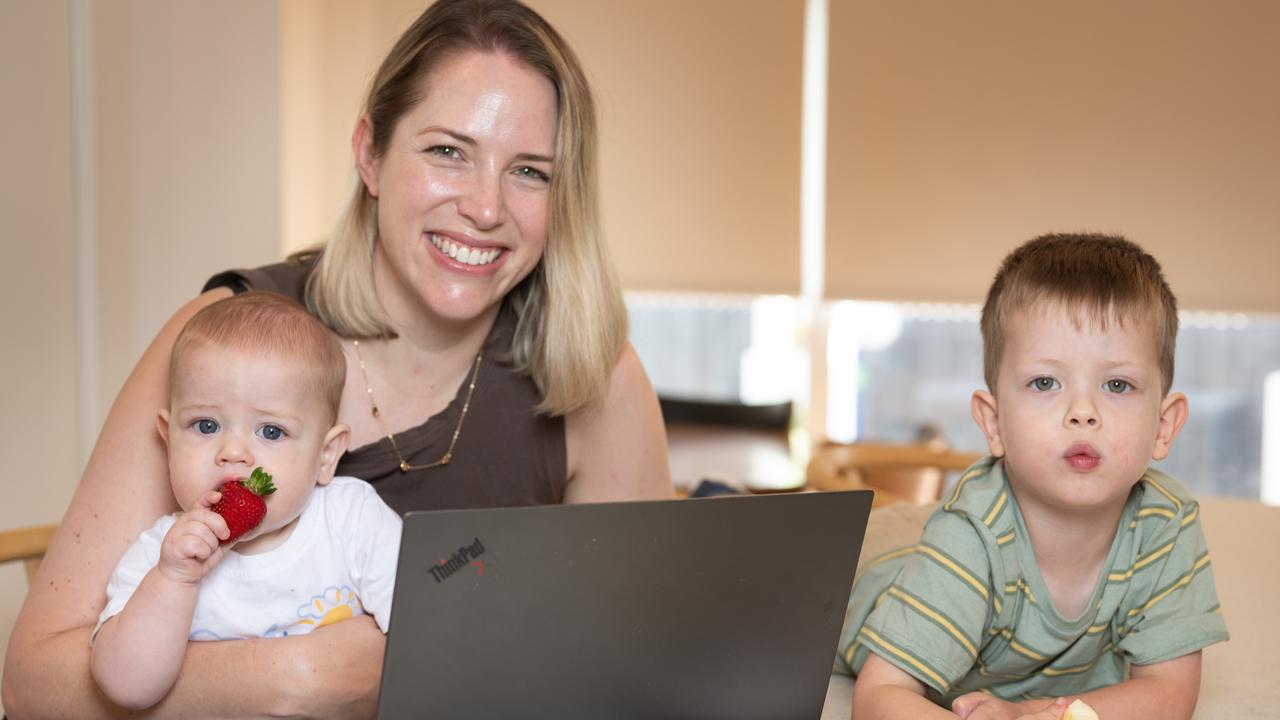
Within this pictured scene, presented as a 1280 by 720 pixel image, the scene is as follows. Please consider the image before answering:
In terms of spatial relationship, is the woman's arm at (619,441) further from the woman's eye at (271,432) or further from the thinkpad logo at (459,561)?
the thinkpad logo at (459,561)

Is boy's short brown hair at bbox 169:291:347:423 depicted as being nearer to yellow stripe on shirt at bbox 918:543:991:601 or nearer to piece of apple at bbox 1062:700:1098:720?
yellow stripe on shirt at bbox 918:543:991:601

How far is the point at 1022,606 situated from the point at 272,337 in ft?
2.75

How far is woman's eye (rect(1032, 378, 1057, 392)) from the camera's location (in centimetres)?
121

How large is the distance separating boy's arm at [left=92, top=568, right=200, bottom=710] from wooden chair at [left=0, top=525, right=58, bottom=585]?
0.66 meters

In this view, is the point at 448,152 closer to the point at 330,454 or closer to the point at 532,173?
the point at 532,173

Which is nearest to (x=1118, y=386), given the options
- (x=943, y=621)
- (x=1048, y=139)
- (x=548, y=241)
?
(x=943, y=621)

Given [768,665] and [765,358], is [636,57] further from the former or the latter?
[768,665]

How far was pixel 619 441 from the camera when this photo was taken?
1.81 m

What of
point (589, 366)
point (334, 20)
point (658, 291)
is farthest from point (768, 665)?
point (334, 20)

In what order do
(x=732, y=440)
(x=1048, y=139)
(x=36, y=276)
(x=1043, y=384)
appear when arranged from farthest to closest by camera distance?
(x=1048, y=139)
(x=732, y=440)
(x=36, y=276)
(x=1043, y=384)

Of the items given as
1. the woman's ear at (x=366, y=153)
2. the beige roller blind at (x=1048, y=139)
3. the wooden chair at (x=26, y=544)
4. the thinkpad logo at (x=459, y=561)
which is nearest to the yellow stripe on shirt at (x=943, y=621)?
the thinkpad logo at (x=459, y=561)

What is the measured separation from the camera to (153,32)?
276cm

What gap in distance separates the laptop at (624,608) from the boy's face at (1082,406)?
28 cm

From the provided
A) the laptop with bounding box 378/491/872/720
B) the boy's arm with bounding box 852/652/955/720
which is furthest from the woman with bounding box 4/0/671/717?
the boy's arm with bounding box 852/652/955/720
